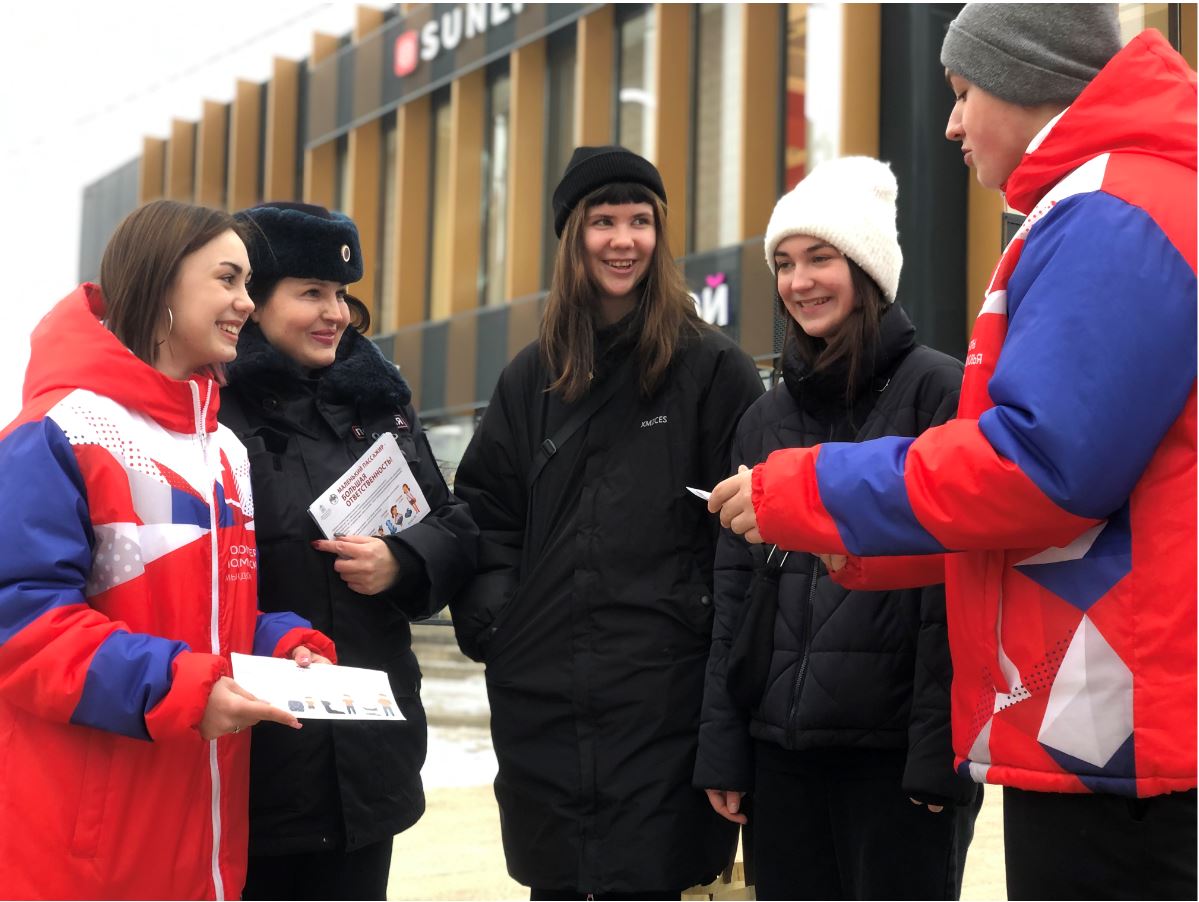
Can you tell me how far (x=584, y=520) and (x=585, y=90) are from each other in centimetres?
1393

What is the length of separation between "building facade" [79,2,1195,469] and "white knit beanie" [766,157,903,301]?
5222mm

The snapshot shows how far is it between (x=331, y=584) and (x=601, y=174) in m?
1.27

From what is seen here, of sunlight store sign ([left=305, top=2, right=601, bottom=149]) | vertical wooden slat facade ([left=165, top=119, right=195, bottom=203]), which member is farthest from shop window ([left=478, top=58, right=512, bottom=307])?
vertical wooden slat facade ([left=165, top=119, right=195, bottom=203])

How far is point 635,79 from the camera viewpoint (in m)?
16.2

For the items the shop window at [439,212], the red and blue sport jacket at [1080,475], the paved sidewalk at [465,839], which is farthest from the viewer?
the shop window at [439,212]

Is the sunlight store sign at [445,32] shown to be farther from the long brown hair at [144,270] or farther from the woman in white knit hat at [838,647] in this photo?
the long brown hair at [144,270]

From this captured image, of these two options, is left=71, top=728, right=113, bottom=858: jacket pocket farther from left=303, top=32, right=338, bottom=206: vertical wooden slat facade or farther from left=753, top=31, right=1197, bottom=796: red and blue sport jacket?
left=303, top=32, right=338, bottom=206: vertical wooden slat facade

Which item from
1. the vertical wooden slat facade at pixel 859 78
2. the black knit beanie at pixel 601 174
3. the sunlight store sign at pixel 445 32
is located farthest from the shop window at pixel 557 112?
the black knit beanie at pixel 601 174

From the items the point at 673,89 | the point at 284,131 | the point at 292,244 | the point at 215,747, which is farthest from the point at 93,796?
the point at 284,131

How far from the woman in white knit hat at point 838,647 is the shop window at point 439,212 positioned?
17.0m

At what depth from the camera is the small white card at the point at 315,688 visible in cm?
251

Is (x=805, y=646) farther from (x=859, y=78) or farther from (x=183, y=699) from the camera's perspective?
(x=859, y=78)

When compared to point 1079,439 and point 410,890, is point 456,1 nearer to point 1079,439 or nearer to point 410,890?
point 410,890

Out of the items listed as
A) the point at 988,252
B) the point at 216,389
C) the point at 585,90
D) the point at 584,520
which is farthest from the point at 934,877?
the point at 585,90
